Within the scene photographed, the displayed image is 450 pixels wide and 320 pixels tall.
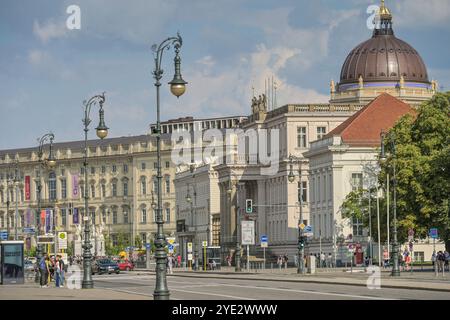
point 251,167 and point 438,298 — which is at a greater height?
point 251,167

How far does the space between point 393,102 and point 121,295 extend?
9220 cm

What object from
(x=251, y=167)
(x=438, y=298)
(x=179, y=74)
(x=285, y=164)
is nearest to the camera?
(x=179, y=74)

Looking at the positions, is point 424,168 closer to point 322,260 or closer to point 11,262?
point 322,260

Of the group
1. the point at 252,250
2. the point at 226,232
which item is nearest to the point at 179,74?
the point at 252,250

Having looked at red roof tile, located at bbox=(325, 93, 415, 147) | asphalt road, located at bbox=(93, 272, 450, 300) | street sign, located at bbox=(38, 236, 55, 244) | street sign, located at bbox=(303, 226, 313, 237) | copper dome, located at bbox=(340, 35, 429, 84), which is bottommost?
asphalt road, located at bbox=(93, 272, 450, 300)

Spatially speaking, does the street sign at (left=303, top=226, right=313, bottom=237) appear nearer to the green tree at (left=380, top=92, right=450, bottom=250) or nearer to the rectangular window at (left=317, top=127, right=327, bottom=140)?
the green tree at (left=380, top=92, right=450, bottom=250)

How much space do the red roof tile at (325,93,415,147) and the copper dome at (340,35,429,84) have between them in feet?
61.5

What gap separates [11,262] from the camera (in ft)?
254

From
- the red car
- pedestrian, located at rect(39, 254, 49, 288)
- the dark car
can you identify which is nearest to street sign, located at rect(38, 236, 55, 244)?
pedestrian, located at rect(39, 254, 49, 288)

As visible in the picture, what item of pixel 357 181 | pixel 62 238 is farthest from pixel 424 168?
pixel 62 238

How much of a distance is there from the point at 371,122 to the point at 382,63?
89.2ft

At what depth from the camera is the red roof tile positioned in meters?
137
